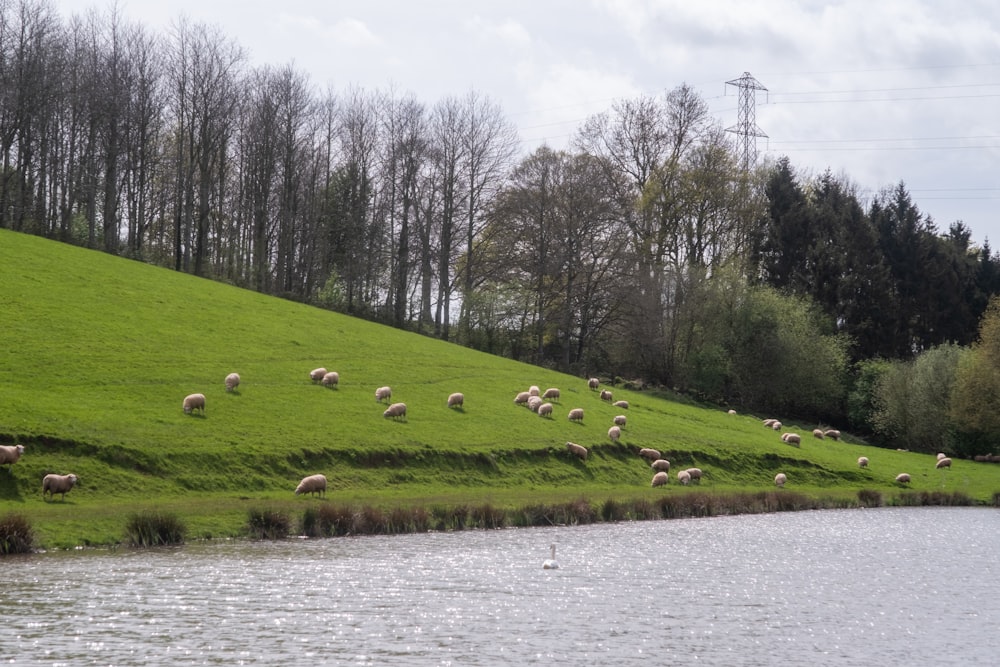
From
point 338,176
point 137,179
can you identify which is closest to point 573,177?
point 338,176

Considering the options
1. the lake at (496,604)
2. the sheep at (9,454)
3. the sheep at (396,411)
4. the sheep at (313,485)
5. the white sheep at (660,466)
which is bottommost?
the lake at (496,604)

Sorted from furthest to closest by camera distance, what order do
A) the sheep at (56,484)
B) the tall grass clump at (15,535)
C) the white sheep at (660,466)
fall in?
1. the white sheep at (660,466)
2. the sheep at (56,484)
3. the tall grass clump at (15,535)

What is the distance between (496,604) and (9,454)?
53.5ft

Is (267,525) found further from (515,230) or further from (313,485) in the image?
(515,230)

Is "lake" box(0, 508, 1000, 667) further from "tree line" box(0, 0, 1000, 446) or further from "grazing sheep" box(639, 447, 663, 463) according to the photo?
"tree line" box(0, 0, 1000, 446)

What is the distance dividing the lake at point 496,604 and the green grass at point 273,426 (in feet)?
15.4

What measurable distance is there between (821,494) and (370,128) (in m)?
58.2

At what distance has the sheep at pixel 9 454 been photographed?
97.2ft

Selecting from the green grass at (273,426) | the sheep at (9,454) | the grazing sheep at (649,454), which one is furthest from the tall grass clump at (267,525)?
the grazing sheep at (649,454)

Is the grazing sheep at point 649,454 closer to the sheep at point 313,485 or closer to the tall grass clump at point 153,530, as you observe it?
the sheep at point 313,485

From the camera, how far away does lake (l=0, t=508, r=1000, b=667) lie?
1706 centimetres

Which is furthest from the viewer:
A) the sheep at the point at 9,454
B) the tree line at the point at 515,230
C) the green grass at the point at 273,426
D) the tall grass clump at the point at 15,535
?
the tree line at the point at 515,230

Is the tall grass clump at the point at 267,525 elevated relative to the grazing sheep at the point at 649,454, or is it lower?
lower

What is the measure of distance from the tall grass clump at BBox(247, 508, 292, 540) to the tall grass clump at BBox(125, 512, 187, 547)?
2.13 m
